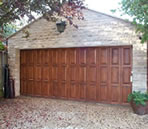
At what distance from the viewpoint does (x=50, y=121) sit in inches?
168

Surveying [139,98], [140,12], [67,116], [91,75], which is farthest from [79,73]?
[140,12]

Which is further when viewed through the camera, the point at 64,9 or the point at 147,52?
the point at 147,52

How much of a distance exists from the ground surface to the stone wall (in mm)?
1145

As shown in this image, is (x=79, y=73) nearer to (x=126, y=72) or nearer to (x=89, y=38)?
(x=89, y=38)

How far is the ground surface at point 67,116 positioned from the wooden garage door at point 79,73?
0.46m

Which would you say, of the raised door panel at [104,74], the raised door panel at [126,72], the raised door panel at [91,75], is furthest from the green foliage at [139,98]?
the raised door panel at [91,75]

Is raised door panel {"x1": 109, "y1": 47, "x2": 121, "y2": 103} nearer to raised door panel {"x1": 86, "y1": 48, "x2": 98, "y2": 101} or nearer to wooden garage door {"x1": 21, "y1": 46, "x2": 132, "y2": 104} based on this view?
wooden garage door {"x1": 21, "y1": 46, "x2": 132, "y2": 104}

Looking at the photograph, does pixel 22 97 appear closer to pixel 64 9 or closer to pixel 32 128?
pixel 32 128

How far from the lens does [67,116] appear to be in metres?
4.66

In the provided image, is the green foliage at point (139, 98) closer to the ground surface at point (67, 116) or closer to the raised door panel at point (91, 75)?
the ground surface at point (67, 116)

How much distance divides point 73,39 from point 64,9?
5.88ft

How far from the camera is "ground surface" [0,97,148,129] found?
4012 mm

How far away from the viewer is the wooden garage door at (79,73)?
5707mm

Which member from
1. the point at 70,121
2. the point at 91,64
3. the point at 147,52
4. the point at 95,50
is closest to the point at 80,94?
the point at 91,64
